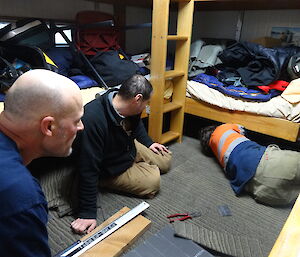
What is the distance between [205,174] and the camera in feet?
5.92

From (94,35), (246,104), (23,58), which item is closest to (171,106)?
(246,104)

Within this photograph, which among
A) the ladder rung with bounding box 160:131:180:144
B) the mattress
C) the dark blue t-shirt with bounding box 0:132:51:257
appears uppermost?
the dark blue t-shirt with bounding box 0:132:51:257

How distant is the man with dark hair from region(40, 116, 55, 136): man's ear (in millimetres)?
581

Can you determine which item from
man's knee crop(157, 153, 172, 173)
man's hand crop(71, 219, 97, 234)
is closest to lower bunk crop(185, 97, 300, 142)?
man's knee crop(157, 153, 172, 173)

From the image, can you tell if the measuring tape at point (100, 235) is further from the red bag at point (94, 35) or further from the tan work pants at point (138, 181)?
the red bag at point (94, 35)

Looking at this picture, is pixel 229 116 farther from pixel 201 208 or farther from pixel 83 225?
pixel 83 225

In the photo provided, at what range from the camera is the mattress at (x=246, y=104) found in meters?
1.70

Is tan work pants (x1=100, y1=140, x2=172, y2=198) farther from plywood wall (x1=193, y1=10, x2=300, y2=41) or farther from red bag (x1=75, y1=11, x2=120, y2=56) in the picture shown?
plywood wall (x1=193, y1=10, x2=300, y2=41)

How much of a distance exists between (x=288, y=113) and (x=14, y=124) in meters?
1.64

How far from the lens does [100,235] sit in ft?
3.87

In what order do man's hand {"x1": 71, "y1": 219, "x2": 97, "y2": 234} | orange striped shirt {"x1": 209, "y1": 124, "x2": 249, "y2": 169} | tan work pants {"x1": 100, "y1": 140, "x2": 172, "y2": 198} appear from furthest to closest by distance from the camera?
orange striped shirt {"x1": 209, "y1": 124, "x2": 249, "y2": 169} → tan work pants {"x1": 100, "y1": 140, "x2": 172, "y2": 198} → man's hand {"x1": 71, "y1": 219, "x2": 97, "y2": 234}

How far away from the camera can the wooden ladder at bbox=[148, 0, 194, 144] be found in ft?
5.75

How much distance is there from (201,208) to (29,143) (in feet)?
3.58

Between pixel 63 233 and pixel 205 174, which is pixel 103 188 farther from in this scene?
pixel 205 174
